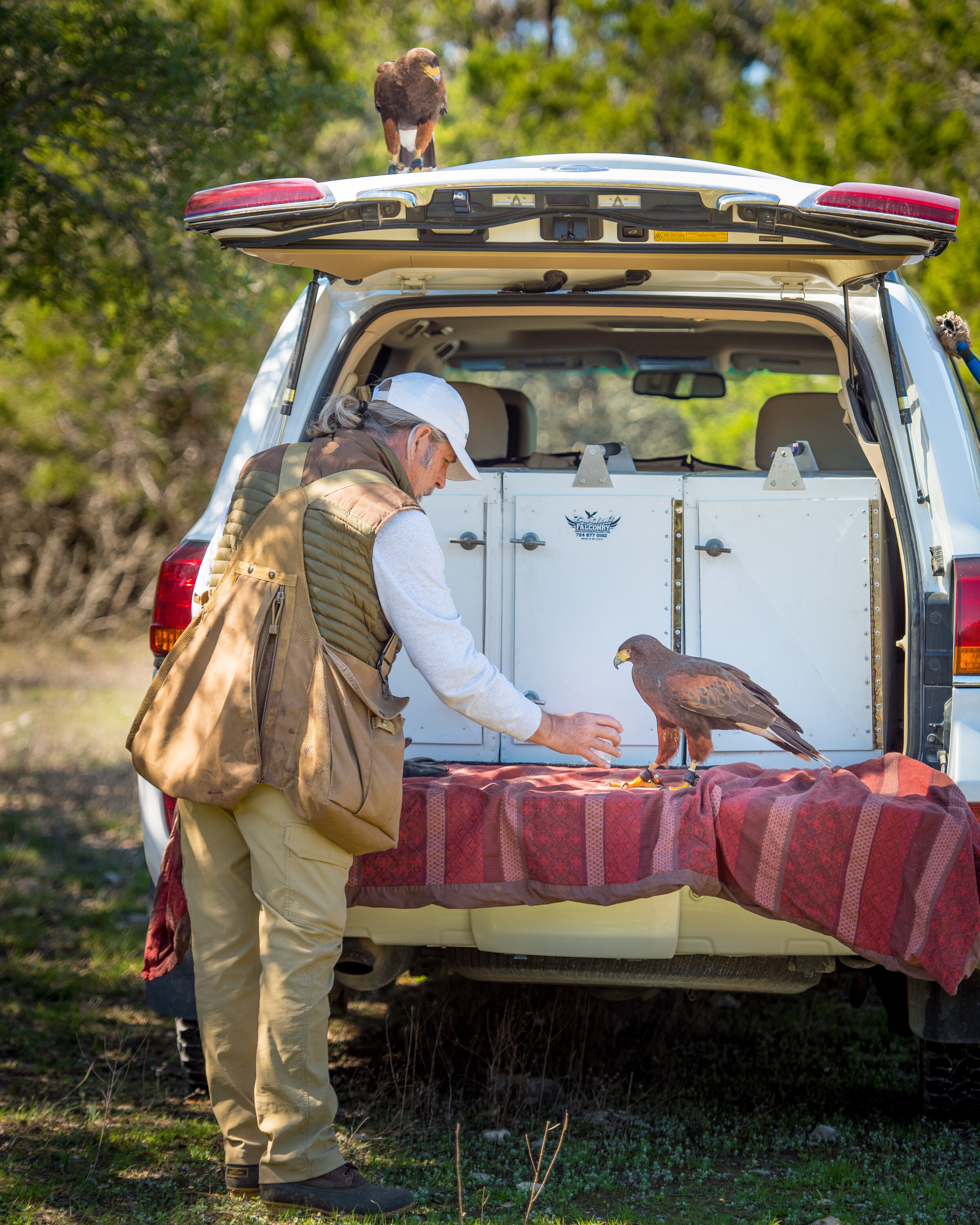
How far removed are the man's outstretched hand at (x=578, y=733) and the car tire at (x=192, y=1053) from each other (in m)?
1.32

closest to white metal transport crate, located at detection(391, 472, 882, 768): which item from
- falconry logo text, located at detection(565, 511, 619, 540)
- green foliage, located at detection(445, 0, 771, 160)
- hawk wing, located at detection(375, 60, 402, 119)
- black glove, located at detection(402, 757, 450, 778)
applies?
falconry logo text, located at detection(565, 511, 619, 540)

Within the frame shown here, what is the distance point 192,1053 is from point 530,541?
175 cm

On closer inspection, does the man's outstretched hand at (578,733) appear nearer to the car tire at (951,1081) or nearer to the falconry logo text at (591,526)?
the falconry logo text at (591,526)

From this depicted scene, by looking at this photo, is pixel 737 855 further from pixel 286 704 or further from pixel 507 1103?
pixel 507 1103

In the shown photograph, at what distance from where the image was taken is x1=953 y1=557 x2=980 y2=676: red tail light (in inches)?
111

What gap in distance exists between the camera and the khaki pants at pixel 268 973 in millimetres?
2539

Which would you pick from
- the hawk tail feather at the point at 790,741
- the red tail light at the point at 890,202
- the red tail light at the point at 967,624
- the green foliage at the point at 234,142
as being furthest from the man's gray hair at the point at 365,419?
the green foliage at the point at 234,142

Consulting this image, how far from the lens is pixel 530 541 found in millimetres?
3629

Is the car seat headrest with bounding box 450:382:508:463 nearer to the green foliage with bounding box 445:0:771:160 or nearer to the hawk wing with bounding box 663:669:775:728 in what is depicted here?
the hawk wing with bounding box 663:669:775:728

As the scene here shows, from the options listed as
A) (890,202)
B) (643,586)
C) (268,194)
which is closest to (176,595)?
(268,194)

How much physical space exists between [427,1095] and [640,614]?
1.50 m

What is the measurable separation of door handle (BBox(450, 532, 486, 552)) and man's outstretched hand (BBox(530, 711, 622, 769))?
99 cm

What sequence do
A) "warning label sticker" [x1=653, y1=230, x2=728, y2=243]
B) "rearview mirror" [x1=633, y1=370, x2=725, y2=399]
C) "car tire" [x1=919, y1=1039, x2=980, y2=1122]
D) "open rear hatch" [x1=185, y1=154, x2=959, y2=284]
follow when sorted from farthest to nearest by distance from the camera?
"rearview mirror" [x1=633, y1=370, x2=725, y2=399], "car tire" [x1=919, y1=1039, x2=980, y2=1122], "warning label sticker" [x1=653, y1=230, x2=728, y2=243], "open rear hatch" [x1=185, y1=154, x2=959, y2=284]

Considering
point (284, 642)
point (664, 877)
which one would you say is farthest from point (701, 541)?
point (284, 642)
